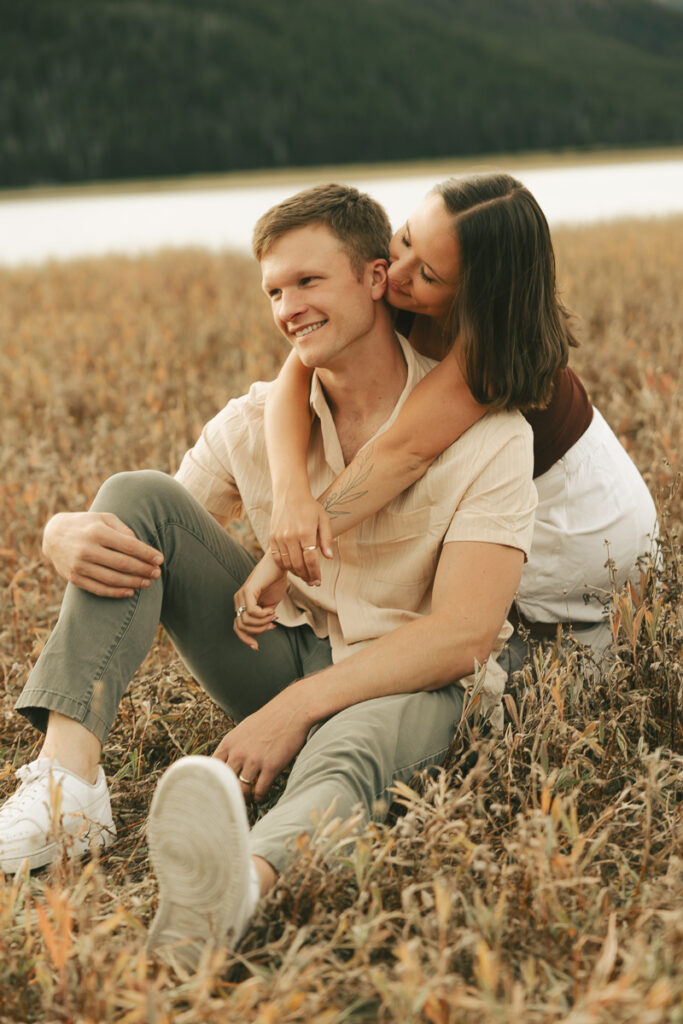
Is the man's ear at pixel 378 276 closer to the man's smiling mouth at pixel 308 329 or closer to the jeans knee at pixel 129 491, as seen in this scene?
the man's smiling mouth at pixel 308 329

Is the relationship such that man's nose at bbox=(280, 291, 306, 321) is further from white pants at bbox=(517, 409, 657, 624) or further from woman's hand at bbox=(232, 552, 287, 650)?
white pants at bbox=(517, 409, 657, 624)

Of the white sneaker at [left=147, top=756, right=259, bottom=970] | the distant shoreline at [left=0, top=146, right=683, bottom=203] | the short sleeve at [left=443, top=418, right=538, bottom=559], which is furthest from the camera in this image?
the distant shoreline at [left=0, top=146, right=683, bottom=203]

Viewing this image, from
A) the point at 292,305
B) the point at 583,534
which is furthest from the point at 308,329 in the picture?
the point at 583,534

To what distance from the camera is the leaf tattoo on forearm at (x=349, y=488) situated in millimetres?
2340

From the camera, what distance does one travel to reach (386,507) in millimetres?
2463

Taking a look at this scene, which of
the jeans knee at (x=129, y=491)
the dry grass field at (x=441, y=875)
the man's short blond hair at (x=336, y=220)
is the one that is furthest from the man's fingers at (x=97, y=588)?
the man's short blond hair at (x=336, y=220)

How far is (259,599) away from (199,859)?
867 millimetres

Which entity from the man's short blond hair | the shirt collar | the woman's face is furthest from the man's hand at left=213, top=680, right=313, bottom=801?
the man's short blond hair

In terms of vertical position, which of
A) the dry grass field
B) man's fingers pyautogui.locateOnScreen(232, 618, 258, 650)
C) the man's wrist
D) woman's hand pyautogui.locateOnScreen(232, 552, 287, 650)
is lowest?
the dry grass field

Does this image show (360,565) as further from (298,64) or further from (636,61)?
(636,61)

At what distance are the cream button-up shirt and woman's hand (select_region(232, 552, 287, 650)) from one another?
0.52 feet

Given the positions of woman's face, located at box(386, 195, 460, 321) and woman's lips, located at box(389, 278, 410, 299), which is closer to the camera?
woman's face, located at box(386, 195, 460, 321)

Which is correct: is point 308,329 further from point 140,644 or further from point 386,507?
point 140,644

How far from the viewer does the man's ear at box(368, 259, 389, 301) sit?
2463mm
